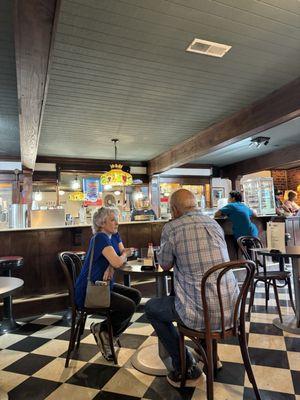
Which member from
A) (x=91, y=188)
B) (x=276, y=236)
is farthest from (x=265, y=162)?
(x=276, y=236)

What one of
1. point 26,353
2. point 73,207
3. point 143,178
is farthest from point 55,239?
point 73,207

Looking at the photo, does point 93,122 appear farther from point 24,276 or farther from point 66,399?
point 66,399

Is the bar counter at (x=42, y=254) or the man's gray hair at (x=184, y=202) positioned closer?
the man's gray hair at (x=184, y=202)

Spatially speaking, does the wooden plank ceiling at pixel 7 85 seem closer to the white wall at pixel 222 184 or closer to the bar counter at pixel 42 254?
A: the bar counter at pixel 42 254

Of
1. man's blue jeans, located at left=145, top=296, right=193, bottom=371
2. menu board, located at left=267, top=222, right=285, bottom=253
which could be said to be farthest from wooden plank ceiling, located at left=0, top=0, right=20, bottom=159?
menu board, located at left=267, top=222, right=285, bottom=253

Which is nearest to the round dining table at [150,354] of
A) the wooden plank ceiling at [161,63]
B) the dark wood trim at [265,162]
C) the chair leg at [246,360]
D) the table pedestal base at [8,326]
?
the chair leg at [246,360]

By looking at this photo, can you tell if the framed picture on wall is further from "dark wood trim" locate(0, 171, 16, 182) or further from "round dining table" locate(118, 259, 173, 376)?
"round dining table" locate(118, 259, 173, 376)

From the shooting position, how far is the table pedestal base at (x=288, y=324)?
9.42 feet

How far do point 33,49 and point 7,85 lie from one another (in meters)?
1.60

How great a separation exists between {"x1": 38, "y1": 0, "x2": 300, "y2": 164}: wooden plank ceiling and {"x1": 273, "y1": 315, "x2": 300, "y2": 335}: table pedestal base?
2698mm

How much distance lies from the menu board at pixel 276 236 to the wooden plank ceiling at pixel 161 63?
1.69 metres

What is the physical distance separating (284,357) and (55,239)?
10.3 feet

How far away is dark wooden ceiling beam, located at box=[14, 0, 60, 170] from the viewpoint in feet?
5.14

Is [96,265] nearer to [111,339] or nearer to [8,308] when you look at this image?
[111,339]
